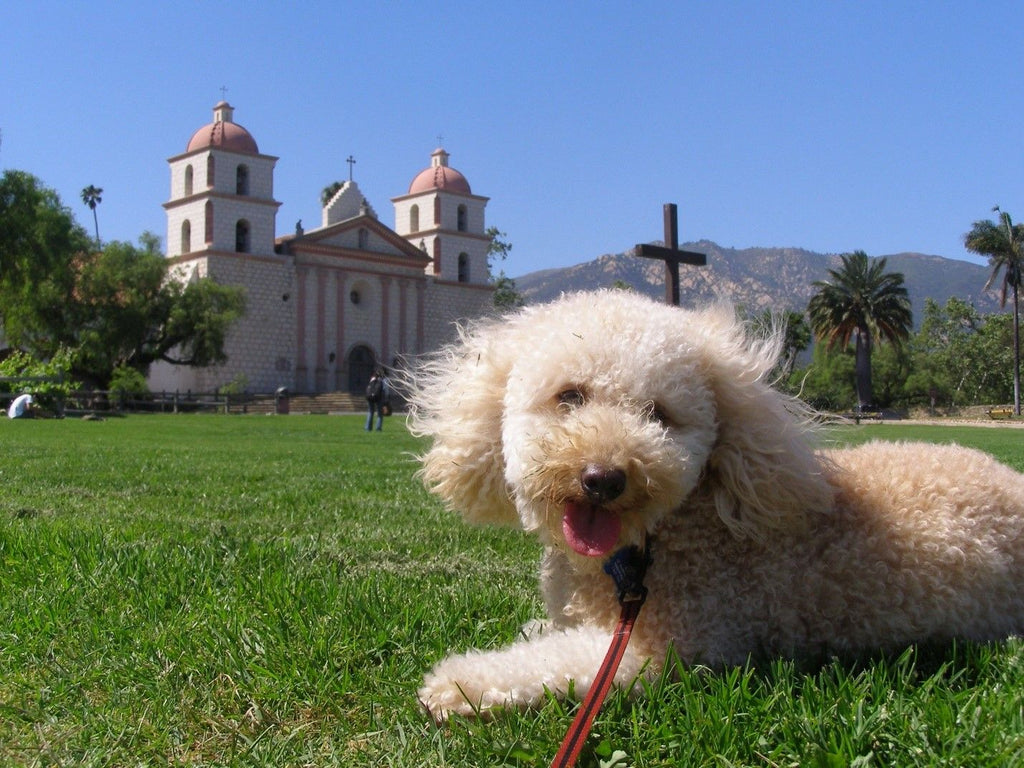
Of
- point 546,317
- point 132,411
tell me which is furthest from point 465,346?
point 132,411

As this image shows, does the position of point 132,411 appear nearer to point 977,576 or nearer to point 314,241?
point 314,241

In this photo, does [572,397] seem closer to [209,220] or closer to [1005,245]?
[209,220]

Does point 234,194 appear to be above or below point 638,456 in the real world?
above

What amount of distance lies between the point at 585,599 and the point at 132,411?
1801 inches

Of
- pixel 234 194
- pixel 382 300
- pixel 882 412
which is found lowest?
pixel 882 412

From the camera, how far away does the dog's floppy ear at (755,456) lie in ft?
8.46

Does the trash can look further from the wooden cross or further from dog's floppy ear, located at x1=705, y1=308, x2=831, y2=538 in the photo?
dog's floppy ear, located at x1=705, y1=308, x2=831, y2=538

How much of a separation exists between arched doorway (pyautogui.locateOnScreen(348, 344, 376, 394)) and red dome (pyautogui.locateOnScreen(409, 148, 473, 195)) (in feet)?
46.1

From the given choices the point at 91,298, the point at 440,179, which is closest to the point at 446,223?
the point at 440,179

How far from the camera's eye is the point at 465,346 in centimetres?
322

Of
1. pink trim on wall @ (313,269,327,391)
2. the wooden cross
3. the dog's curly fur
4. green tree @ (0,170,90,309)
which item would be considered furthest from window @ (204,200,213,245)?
the dog's curly fur

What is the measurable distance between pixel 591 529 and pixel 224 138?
2464 inches

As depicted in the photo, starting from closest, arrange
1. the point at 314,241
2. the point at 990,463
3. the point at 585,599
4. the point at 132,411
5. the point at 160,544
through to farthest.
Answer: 1. the point at 585,599
2. the point at 990,463
3. the point at 160,544
4. the point at 132,411
5. the point at 314,241

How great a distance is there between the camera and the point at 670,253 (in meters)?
13.5
